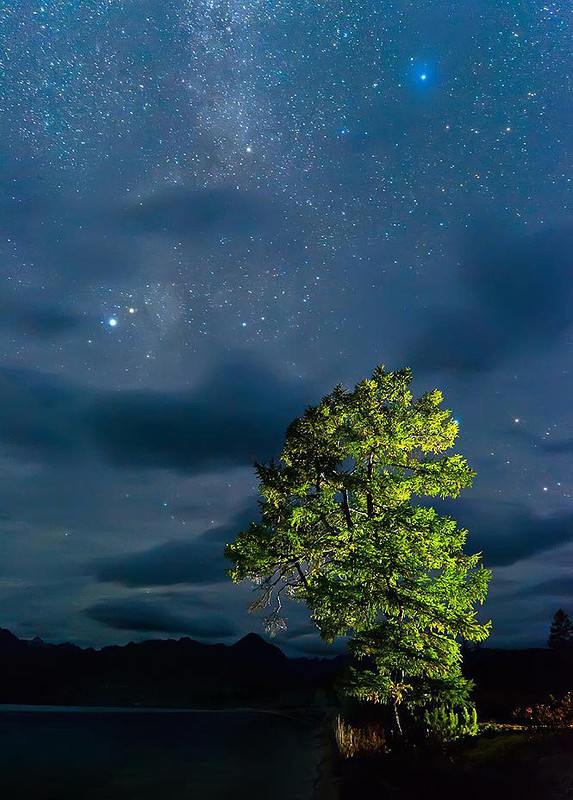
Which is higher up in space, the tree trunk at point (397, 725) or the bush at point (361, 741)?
the tree trunk at point (397, 725)

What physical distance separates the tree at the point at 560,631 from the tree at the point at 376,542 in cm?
12370

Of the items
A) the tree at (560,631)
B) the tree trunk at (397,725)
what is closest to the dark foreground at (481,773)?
the tree trunk at (397,725)

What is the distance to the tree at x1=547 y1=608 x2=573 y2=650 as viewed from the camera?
394 feet

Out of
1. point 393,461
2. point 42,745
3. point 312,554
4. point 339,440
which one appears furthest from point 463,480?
point 42,745

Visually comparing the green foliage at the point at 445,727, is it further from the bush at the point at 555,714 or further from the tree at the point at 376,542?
the bush at the point at 555,714

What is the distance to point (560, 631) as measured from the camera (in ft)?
399

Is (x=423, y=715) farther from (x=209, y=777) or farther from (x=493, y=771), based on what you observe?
(x=209, y=777)

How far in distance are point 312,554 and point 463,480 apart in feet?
18.0

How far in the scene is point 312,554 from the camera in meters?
18.6

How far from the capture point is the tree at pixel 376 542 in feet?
52.3

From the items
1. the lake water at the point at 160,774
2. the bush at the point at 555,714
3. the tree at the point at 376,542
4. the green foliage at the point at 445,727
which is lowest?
the lake water at the point at 160,774

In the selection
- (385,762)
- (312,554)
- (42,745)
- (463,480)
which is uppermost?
(463,480)

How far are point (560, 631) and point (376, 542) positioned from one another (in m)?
128

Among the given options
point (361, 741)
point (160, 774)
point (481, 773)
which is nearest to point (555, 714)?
point (361, 741)
